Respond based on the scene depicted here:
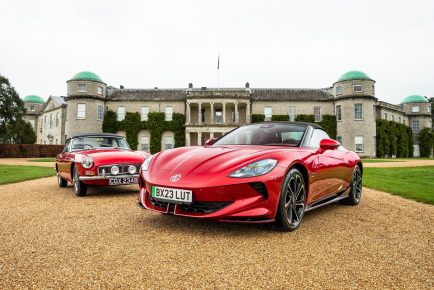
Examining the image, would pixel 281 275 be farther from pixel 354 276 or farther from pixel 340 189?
pixel 340 189

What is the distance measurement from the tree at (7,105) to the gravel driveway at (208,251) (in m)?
40.6

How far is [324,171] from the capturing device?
4191 millimetres

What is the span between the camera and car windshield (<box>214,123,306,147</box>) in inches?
168

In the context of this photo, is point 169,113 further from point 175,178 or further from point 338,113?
point 175,178

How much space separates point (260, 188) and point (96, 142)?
5.46 metres

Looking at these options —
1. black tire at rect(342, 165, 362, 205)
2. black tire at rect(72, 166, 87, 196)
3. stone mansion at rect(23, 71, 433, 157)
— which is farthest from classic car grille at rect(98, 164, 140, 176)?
stone mansion at rect(23, 71, 433, 157)

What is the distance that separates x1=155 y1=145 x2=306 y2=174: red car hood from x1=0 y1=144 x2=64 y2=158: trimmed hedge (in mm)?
34287

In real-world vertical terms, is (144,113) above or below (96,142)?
above

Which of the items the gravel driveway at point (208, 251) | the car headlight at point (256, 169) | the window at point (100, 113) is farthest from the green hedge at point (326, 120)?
the car headlight at point (256, 169)

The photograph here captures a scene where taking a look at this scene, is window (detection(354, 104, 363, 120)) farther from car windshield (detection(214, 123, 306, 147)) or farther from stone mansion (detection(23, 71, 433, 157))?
car windshield (detection(214, 123, 306, 147))

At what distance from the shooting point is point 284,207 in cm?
333

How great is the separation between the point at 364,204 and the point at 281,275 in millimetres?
3909

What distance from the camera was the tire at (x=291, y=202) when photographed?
334cm

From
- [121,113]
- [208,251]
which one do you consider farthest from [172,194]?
[121,113]
